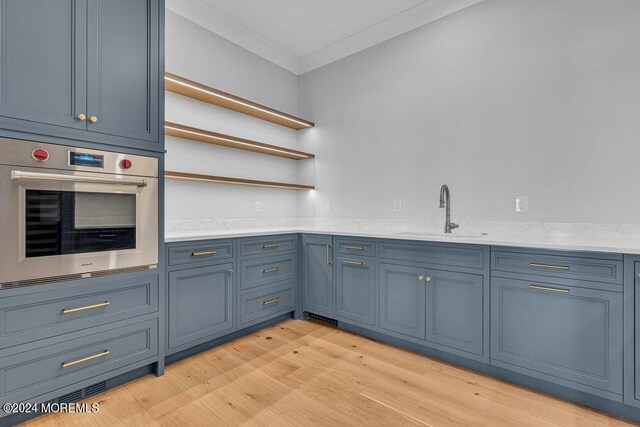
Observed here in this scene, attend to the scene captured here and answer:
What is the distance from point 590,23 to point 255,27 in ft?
9.35

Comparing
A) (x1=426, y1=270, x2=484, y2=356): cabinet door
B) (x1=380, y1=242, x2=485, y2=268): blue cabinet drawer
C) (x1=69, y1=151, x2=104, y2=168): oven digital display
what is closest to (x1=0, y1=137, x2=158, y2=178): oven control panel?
(x1=69, y1=151, x2=104, y2=168): oven digital display

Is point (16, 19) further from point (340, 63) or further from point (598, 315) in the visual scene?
point (598, 315)

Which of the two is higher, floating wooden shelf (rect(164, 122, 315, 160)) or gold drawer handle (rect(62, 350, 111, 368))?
floating wooden shelf (rect(164, 122, 315, 160))

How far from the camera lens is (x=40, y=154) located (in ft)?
5.54

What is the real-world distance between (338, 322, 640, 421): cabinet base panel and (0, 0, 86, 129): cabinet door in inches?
107

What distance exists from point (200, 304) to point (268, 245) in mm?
789

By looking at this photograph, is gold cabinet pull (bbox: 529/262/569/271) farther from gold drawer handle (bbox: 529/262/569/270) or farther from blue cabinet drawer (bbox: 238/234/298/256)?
blue cabinet drawer (bbox: 238/234/298/256)

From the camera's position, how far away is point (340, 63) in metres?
3.65

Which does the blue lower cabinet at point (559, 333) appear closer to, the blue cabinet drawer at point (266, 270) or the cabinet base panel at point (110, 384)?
the blue cabinet drawer at point (266, 270)

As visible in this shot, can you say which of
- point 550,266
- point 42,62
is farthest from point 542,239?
point 42,62

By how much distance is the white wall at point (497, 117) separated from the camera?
2.17 meters

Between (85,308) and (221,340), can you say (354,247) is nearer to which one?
(221,340)

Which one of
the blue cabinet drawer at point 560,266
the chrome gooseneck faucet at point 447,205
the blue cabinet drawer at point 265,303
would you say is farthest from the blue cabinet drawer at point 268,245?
the blue cabinet drawer at point 560,266

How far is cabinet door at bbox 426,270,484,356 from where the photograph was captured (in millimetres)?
2215
